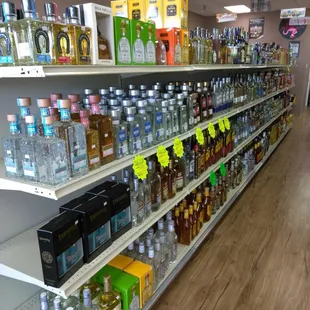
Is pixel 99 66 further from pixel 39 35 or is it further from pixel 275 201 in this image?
pixel 275 201

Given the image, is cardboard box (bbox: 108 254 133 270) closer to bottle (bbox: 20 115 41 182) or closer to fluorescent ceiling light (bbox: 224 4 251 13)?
bottle (bbox: 20 115 41 182)

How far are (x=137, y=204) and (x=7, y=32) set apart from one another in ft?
3.75

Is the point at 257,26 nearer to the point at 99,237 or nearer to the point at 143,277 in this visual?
the point at 143,277

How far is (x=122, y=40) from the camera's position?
1.55 m

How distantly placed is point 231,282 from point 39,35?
7.05ft

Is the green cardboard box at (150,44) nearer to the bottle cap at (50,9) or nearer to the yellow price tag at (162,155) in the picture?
the yellow price tag at (162,155)

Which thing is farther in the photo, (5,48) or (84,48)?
(84,48)

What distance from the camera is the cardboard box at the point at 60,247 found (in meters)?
1.25

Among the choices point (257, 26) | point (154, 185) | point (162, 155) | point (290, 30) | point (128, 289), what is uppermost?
point (257, 26)

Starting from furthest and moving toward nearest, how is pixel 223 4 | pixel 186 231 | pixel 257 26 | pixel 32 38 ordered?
pixel 257 26 → pixel 223 4 → pixel 186 231 → pixel 32 38

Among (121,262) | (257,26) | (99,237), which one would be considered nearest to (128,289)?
(121,262)

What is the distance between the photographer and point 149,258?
6.75 feet

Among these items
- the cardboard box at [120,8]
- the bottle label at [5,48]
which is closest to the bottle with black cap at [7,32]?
the bottle label at [5,48]

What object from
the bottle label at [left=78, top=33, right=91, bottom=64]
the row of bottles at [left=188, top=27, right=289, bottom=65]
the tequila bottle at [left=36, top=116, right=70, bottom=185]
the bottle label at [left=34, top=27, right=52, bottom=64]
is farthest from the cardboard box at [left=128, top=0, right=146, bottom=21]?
the tequila bottle at [left=36, top=116, right=70, bottom=185]
